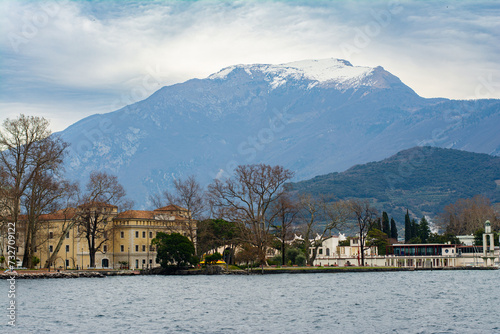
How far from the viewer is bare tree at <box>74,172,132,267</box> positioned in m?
88.1

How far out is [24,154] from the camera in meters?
69.9

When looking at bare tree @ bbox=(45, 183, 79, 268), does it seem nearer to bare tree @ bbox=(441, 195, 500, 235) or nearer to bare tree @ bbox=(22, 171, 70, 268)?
bare tree @ bbox=(22, 171, 70, 268)

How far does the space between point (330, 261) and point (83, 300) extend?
2811 inches

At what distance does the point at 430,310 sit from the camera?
129ft

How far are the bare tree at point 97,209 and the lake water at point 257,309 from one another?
29.7 metres

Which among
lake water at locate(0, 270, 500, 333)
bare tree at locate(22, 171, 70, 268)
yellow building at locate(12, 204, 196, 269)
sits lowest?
lake water at locate(0, 270, 500, 333)

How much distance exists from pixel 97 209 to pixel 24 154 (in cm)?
2422

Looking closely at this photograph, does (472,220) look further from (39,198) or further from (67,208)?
(39,198)

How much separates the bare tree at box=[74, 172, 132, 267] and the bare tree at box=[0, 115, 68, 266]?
12589 mm

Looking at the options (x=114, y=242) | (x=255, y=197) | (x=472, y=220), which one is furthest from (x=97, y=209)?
(x=472, y=220)

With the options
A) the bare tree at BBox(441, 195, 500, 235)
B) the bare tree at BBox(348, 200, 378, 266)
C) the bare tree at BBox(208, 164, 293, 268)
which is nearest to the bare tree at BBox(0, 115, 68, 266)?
the bare tree at BBox(208, 164, 293, 268)

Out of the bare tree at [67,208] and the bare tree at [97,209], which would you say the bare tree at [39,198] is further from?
the bare tree at [97,209]

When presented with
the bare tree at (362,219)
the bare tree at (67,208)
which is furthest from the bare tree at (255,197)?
the bare tree at (67,208)

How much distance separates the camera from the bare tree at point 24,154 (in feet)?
228
